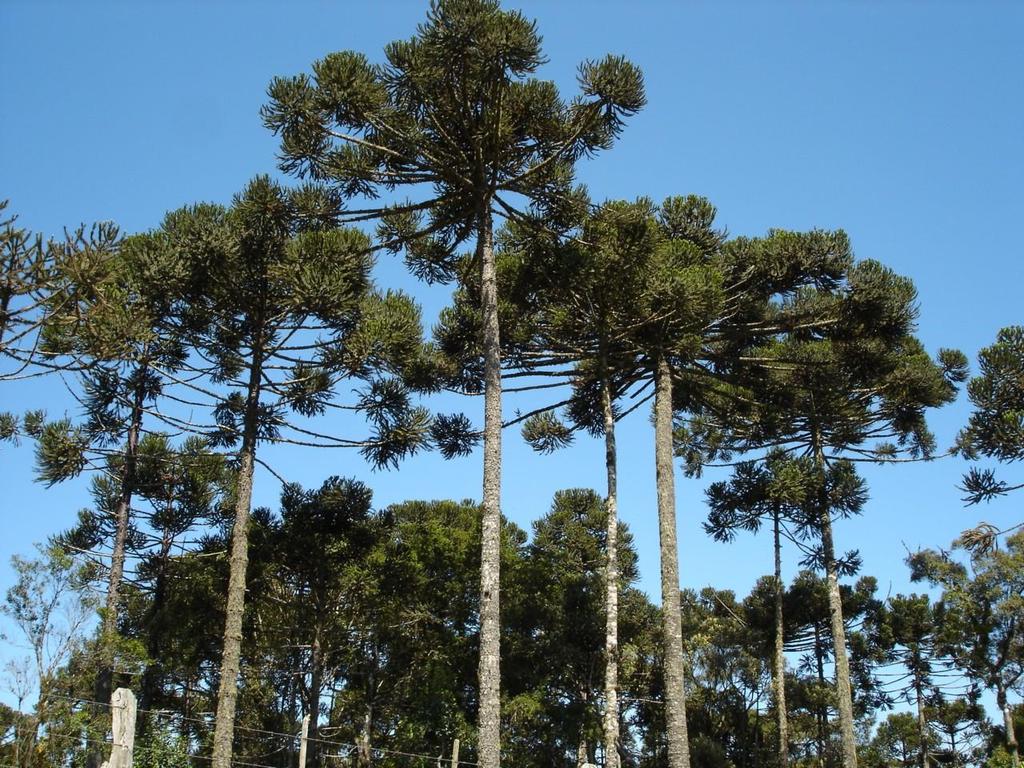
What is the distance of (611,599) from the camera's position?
1521 cm

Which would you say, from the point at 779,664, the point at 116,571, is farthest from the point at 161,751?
the point at 779,664

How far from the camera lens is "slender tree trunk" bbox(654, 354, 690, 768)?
45.0ft

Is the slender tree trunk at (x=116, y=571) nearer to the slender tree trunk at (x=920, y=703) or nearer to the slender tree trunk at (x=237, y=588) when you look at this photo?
the slender tree trunk at (x=237, y=588)

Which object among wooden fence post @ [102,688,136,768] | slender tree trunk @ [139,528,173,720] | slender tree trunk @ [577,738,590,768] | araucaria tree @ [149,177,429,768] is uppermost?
araucaria tree @ [149,177,429,768]

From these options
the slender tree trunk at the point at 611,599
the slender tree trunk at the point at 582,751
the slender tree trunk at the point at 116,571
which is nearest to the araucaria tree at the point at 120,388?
the slender tree trunk at the point at 116,571

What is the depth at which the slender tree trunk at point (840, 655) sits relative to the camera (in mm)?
18203

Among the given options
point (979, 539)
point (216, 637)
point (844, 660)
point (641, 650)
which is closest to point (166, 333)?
point (216, 637)

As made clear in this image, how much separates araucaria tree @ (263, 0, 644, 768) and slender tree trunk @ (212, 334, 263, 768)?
3649mm

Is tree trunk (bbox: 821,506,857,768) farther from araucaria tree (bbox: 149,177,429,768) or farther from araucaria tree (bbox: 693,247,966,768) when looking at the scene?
araucaria tree (bbox: 149,177,429,768)

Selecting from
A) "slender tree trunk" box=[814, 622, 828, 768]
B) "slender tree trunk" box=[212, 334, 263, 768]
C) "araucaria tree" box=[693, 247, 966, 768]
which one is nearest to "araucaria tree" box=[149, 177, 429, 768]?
"slender tree trunk" box=[212, 334, 263, 768]

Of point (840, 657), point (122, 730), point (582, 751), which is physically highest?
point (840, 657)

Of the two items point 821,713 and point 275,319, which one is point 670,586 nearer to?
point 275,319

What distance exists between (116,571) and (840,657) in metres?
14.0

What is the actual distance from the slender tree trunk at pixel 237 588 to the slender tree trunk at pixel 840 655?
1175 cm
